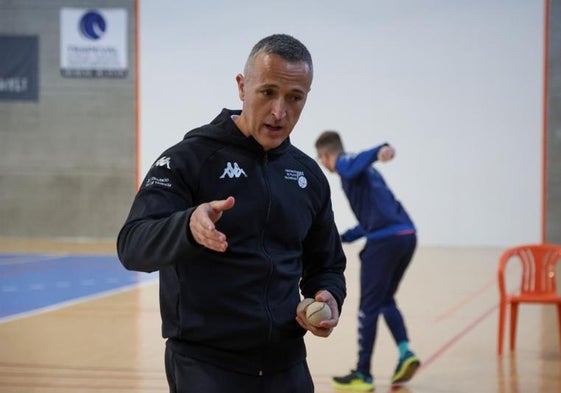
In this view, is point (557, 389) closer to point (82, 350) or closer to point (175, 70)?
point (82, 350)

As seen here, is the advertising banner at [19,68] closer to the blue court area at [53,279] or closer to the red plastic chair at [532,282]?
the blue court area at [53,279]

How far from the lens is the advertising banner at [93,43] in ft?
54.2

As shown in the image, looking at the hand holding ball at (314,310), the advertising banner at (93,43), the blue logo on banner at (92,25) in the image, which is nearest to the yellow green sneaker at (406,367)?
the hand holding ball at (314,310)

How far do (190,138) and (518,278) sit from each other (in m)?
9.97

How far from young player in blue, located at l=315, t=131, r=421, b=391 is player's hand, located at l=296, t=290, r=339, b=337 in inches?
124

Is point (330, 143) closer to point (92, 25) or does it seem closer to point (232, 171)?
point (232, 171)

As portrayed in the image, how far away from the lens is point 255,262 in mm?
2406

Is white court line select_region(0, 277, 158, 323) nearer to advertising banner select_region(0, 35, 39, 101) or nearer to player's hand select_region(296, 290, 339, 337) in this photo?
player's hand select_region(296, 290, 339, 337)

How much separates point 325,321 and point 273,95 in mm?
655

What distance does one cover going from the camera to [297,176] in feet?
8.55

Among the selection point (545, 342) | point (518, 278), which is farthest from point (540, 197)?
point (545, 342)

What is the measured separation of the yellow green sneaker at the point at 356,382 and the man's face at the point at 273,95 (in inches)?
134

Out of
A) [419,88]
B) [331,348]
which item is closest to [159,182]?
[331,348]

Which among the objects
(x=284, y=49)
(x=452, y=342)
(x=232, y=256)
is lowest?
(x=452, y=342)
